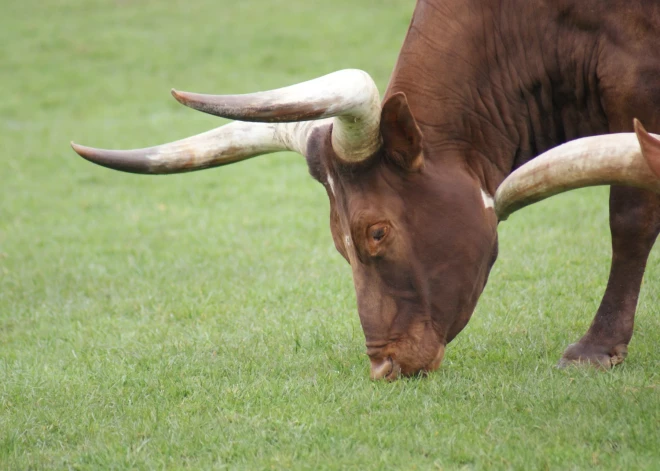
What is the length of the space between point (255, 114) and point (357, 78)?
1.89 ft

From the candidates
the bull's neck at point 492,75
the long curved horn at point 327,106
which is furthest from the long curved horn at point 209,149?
the bull's neck at point 492,75

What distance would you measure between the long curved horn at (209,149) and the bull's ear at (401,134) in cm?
43

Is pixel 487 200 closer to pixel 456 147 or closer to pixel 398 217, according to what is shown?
pixel 456 147

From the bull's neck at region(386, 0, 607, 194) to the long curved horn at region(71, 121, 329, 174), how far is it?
58 cm

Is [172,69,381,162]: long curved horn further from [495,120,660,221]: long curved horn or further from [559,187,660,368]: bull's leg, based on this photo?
[559,187,660,368]: bull's leg

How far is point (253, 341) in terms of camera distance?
5617mm

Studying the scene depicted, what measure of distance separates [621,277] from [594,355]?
1.54 feet

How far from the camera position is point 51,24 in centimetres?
2208

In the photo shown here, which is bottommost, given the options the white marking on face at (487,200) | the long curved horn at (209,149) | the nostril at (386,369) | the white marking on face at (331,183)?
the nostril at (386,369)

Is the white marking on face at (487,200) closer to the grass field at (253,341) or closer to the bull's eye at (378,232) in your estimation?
the bull's eye at (378,232)

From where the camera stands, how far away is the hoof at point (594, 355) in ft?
15.6

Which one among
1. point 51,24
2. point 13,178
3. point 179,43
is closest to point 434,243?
point 13,178

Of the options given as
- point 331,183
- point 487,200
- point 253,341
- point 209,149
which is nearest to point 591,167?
point 487,200

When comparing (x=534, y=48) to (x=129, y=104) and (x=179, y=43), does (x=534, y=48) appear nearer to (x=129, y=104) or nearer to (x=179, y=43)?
(x=129, y=104)
